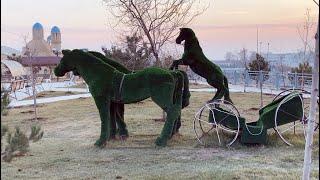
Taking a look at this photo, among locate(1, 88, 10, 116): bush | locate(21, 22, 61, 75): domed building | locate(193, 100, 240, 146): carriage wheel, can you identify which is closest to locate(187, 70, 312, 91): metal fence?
locate(193, 100, 240, 146): carriage wheel

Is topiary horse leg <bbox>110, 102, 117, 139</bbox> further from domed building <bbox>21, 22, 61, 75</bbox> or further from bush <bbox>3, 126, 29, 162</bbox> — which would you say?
domed building <bbox>21, 22, 61, 75</bbox>

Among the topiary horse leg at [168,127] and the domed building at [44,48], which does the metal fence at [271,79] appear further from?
the domed building at [44,48]

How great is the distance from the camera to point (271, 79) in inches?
935

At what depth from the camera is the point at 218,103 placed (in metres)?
8.30

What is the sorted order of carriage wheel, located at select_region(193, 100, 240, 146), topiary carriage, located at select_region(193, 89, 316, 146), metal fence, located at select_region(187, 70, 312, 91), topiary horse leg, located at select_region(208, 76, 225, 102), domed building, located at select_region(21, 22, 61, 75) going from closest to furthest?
topiary carriage, located at select_region(193, 89, 316, 146) < carriage wheel, located at select_region(193, 100, 240, 146) < topiary horse leg, located at select_region(208, 76, 225, 102) < metal fence, located at select_region(187, 70, 312, 91) < domed building, located at select_region(21, 22, 61, 75)

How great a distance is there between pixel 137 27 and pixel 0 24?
34.4 feet

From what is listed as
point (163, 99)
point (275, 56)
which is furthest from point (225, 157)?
point (275, 56)

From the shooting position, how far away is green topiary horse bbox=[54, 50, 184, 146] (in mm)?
8203

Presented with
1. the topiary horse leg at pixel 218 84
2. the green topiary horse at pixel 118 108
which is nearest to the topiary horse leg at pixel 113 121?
the green topiary horse at pixel 118 108

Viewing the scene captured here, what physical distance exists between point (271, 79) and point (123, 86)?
16.5 meters

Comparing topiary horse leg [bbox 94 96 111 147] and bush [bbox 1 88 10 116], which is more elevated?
bush [bbox 1 88 10 116]

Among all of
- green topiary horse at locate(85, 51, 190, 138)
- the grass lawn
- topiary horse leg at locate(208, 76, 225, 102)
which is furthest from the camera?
topiary horse leg at locate(208, 76, 225, 102)

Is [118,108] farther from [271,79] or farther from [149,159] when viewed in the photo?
[271,79]

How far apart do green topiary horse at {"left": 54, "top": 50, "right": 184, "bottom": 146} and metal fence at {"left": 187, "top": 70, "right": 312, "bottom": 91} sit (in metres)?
11.6
